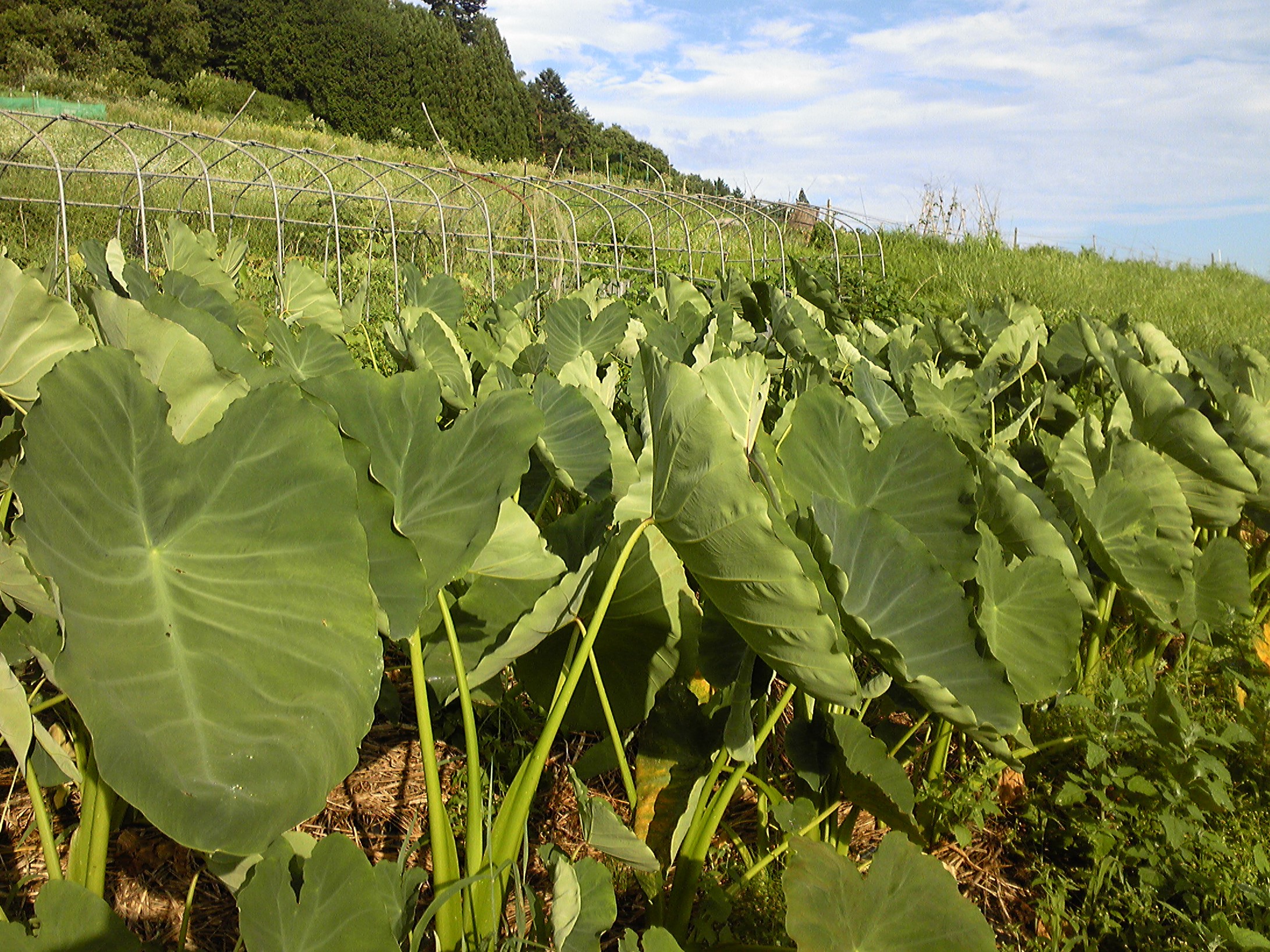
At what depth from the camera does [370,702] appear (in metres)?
0.55

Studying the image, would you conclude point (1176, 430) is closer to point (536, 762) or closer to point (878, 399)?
point (878, 399)

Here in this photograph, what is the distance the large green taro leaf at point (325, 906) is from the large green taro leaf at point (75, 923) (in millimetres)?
119

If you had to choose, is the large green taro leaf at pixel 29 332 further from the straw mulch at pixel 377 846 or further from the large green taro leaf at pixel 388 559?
the straw mulch at pixel 377 846

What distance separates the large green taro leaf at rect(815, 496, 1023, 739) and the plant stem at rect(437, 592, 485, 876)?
313mm

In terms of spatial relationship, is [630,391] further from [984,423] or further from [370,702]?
[370,702]

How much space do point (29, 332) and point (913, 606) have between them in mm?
803

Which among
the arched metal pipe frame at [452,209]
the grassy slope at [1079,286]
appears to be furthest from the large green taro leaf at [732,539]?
the arched metal pipe frame at [452,209]

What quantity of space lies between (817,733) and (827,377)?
0.57m

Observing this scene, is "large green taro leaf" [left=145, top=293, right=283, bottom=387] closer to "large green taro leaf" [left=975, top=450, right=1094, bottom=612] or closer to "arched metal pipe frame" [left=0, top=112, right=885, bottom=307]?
"large green taro leaf" [left=975, top=450, right=1094, bottom=612]

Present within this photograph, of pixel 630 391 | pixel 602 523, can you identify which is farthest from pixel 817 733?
pixel 630 391

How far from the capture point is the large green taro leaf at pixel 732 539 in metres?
0.58

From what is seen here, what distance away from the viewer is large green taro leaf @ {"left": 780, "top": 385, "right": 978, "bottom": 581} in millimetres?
847

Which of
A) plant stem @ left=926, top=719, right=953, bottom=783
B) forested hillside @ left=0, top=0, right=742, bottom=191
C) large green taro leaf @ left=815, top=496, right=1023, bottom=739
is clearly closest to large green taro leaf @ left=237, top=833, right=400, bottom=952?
large green taro leaf @ left=815, top=496, right=1023, bottom=739

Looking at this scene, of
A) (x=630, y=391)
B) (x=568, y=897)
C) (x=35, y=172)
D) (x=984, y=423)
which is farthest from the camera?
(x=35, y=172)
